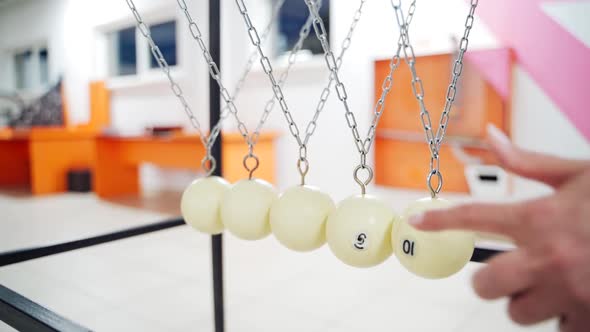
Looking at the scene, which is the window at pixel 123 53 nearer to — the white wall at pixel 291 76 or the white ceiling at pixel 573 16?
the white wall at pixel 291 76

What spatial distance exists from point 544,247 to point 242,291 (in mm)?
1657

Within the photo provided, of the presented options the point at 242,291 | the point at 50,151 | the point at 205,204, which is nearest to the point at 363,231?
the point at 205,204

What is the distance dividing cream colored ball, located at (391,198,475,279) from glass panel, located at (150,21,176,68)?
15.5 ft

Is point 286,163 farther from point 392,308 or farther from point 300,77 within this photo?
point 392,308

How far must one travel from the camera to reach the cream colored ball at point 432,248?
0.68 m

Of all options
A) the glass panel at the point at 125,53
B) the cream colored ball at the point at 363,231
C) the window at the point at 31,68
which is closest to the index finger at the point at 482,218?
the cream colored ball at the point at 363,231

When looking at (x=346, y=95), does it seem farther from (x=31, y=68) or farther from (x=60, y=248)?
(x=31, y=68)

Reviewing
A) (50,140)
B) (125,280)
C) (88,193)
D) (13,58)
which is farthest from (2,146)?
(125,280)

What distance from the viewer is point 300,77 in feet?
12.2

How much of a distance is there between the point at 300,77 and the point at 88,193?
2.72 metres

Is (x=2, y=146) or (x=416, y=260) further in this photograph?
(x=2, y=146)

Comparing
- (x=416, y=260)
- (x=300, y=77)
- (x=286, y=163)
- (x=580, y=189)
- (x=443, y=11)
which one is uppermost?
(x=443, y=11)

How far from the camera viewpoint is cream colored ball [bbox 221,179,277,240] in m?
0.95

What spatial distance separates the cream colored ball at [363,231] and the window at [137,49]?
4480 mm
